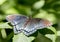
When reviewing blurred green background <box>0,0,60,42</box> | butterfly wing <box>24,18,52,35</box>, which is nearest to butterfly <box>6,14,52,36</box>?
butterfly wing <box>24,18,52,35</box>

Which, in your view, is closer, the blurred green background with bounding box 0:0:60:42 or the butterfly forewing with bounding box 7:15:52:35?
the butterfly forewing with bounding box 7:15:52:35

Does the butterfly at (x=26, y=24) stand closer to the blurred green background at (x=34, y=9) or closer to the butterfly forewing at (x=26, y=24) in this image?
the butterfly forewing at (x=26, y=24)

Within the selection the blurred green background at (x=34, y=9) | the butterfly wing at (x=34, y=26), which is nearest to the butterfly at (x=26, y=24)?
the butterfly wing at (x=34, y=26)

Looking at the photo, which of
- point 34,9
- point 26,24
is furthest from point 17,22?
point 34,9

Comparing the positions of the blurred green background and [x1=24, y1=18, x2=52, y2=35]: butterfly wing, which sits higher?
the blurred green background

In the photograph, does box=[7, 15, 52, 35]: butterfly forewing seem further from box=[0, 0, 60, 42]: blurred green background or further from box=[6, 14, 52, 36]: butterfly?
box=[0, 0, 60, 42]: blurred green background

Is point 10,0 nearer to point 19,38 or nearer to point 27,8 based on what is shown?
point 27,8

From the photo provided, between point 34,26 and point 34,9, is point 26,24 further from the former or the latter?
point 34,9

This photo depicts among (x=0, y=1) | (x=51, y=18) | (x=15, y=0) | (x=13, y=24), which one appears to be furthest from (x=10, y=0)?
(x=13, y=24)
